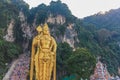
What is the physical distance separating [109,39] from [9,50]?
19.3m

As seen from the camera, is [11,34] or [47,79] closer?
[47,79]

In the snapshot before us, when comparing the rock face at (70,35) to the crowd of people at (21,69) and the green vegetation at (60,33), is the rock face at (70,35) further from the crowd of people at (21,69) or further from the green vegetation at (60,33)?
the crowd of people at (21,69)

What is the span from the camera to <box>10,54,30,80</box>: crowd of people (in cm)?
3534

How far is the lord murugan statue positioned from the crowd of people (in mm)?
22423

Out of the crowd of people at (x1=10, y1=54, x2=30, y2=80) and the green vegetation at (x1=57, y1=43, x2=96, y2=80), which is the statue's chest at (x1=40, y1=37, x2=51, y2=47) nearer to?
the green vegetation at (x1=57, y1=43, x2=96, y2=80)

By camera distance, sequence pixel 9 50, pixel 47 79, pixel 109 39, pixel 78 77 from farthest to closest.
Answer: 1. pixel 109 39
2. pixel 9 50
3. pixel 78 77
4. pixel 47 79

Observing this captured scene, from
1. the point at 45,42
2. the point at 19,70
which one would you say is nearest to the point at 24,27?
the point at 19,70

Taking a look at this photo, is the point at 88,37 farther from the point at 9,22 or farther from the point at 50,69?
the point at 50,69

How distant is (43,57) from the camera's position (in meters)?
11.5

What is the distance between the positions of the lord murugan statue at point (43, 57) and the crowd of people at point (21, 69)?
73.6 feet

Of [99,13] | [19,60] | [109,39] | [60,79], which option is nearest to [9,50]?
[19,60]

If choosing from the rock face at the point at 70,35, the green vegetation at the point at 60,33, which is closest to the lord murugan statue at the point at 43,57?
the green vegetation at the point at 60,33

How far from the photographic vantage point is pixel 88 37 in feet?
169

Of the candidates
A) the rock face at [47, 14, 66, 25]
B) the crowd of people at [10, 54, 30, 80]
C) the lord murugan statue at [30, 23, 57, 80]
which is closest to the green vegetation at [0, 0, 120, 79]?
the rock face at [47, 14, 66, 25]
